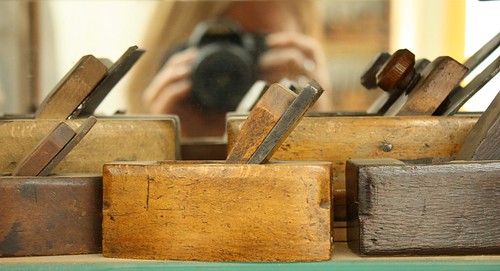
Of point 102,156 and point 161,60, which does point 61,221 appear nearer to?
point 102,156

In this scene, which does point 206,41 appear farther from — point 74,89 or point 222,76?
point 74,89

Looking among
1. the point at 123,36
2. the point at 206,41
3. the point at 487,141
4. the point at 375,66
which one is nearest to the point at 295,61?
the point at 206,41

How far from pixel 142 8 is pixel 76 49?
28 cm

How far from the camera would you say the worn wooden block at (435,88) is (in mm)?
1489

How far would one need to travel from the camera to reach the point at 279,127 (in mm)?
1236

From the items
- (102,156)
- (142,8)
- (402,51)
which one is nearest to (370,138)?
(402,51)

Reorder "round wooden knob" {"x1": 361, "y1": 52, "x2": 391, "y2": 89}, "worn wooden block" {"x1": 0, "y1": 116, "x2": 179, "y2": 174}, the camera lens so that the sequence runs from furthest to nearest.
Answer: the camera lens, "round wooden knob" {"x1": 361, "y1": 52, "x2": 391, "y2": 89}, "worn wooden block" {"x1": 0, "y1": 116, "x2": 179, "y2": 174}

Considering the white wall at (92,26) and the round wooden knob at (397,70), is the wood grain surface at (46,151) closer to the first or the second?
the round wooden knob at (397,70)

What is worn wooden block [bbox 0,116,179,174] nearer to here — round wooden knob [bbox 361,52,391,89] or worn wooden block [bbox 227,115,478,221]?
worn wooden block [bbox 227,115,478,221]

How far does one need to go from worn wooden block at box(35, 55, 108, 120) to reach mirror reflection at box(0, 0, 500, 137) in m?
1.22

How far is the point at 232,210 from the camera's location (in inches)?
48.5

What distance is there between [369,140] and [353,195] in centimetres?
18

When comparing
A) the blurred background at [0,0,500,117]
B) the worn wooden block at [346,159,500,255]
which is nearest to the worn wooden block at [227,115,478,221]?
the worn wooden block at [346,159,500,255]

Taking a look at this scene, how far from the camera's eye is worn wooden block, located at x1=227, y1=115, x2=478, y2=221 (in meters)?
1.44
